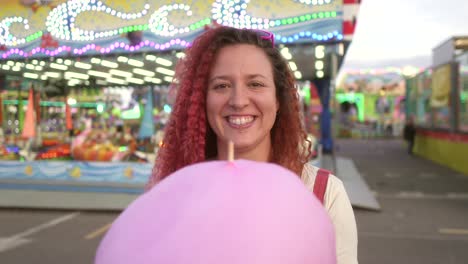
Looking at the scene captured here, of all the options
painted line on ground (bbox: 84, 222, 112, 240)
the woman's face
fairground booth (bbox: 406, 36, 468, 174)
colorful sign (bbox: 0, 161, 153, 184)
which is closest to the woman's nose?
the woman's face

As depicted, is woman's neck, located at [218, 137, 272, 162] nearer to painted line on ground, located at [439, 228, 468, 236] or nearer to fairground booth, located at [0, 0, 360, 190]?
painted line on ground, located at [439, 228, 468, 236]

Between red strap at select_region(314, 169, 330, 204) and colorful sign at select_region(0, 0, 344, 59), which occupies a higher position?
colorful sign at select_region(0, 0, 344, 59)

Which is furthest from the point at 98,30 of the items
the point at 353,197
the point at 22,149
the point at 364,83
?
the point at 364,83

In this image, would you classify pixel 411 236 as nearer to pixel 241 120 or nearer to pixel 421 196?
pixel 421 196

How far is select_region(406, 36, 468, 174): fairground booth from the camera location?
1176 cm

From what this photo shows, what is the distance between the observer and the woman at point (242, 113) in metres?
1.09

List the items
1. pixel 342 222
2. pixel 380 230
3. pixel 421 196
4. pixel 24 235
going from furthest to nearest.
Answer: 1. pixel 421 196
2. pixel 380 230
3. pixel 24 235
4. pixel 342 222

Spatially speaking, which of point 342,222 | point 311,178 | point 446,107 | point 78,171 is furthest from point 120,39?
point 446,107

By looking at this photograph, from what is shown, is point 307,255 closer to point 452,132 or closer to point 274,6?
point 274,6

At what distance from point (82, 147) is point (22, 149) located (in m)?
1.70

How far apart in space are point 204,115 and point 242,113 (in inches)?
6.7

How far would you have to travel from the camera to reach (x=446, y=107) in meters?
12.9

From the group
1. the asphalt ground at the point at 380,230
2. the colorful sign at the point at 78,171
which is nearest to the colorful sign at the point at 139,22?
the colorful sign at the point at 78,171

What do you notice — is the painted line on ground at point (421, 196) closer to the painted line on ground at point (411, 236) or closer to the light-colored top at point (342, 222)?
the painted line on ground at point (411, 236)
